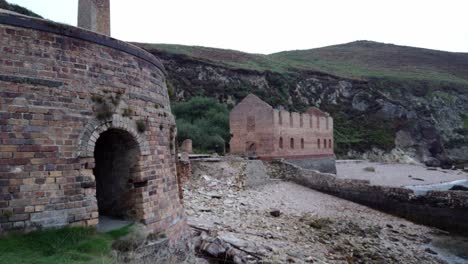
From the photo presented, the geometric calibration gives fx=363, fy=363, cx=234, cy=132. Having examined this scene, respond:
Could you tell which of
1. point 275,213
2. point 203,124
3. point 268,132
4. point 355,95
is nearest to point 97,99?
point 275,213

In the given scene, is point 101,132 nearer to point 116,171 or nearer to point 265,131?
point 116,171

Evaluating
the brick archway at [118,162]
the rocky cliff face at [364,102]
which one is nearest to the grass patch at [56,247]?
the brick archway at [118,162]

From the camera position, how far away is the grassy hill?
216 feet

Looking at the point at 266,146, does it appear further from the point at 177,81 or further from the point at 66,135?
the point at 177,81

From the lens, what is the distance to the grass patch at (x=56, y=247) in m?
4.88

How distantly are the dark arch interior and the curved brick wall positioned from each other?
3.1 inches

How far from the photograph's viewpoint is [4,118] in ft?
17.4

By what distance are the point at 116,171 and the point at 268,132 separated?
1665 cm

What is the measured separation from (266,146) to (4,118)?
63.2ft

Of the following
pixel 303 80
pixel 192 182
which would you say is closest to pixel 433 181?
pixel 192 182

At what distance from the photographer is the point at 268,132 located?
2364cm

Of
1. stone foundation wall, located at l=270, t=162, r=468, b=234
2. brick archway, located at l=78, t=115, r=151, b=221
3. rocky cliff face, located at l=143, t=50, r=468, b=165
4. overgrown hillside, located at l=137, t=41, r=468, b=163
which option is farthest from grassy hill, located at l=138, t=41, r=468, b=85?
brick archway, located at l=78, t=115, r=151, b=221

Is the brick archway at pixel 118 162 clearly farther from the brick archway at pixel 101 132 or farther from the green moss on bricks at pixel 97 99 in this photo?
the green moss on bricks at pixel 97 99

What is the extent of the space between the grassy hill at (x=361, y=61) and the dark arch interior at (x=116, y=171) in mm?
49217
